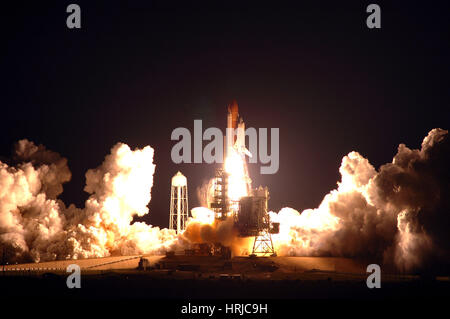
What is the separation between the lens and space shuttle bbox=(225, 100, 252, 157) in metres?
84.0

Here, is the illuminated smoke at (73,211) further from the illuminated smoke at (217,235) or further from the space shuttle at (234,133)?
the space shuttle at (234,133)

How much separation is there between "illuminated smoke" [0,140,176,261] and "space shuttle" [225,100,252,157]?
909 cm

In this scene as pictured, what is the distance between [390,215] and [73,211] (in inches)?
1443

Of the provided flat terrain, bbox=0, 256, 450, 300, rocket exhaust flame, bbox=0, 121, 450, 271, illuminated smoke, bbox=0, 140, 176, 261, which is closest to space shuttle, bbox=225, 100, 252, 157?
rocket exhaust flame, bbox=0, 121, 450, 271

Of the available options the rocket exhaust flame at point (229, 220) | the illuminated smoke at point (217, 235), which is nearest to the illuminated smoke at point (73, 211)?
the rocket exhaust flame at point (229, 220)

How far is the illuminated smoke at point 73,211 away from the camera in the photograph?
80.6 meters

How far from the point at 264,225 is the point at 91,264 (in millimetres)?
17323

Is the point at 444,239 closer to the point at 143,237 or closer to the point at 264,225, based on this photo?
the point at 264,225

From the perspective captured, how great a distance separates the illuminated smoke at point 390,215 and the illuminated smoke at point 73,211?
16.1 m

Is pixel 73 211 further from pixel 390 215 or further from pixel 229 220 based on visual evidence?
pixel 390 215

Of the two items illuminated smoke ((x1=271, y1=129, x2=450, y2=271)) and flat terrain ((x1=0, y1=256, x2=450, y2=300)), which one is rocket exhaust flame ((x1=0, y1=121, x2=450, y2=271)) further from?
flat terrain ((x1=0, y1=256, x2=450, y2=300))

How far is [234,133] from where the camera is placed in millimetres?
84875
